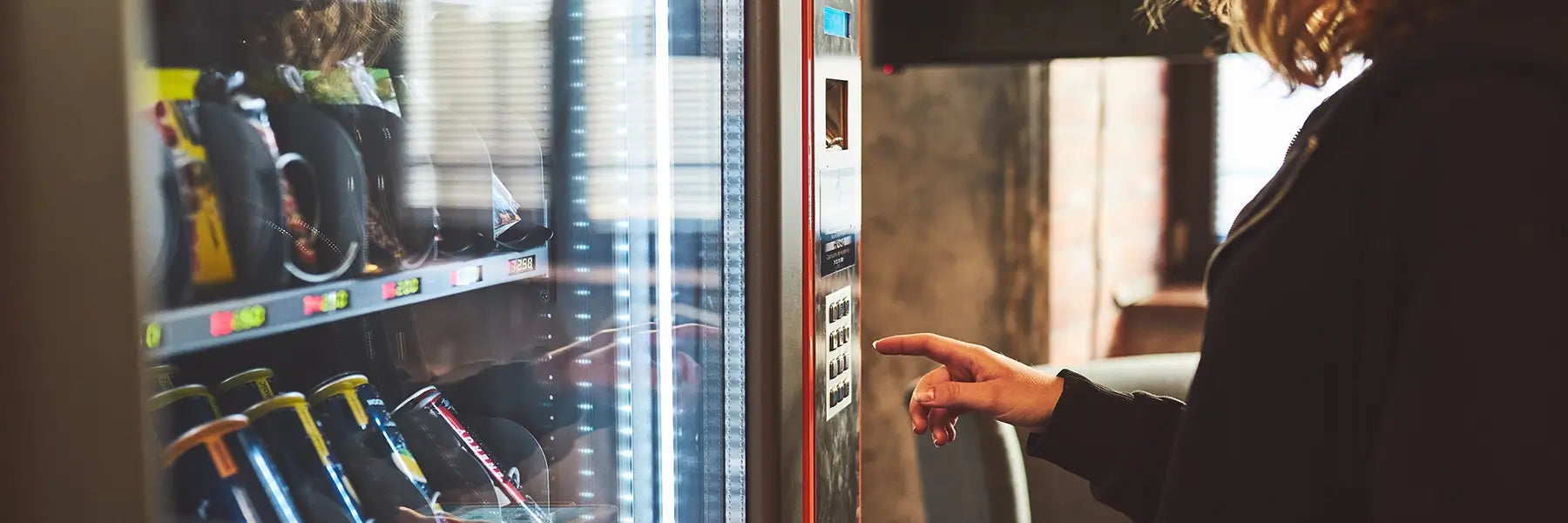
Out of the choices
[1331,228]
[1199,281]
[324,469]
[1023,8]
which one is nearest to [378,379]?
[324,469]

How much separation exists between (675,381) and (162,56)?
63cm

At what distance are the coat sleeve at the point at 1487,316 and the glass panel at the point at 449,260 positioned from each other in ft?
2.12

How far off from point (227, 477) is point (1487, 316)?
72cm

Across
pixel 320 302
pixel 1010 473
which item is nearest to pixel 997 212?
pixel 1010 473

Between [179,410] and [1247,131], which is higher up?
[1247,131]

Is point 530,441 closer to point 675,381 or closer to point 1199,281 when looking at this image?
point 675,381

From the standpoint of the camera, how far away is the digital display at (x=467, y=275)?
1.00 m

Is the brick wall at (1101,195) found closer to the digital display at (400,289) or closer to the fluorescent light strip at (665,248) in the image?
the fluorescent light strip at (665,248)

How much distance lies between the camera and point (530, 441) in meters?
1.11

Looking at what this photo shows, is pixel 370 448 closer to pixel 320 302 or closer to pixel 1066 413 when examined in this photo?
pixel 320 302

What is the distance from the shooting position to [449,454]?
1053 mm

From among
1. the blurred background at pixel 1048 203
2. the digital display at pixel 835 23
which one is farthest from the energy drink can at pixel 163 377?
the blurred background at pixel 1048 203

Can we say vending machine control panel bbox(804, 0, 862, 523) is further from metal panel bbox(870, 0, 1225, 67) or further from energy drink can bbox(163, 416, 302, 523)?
energy drink can bbox(163, 416, 302, 523)

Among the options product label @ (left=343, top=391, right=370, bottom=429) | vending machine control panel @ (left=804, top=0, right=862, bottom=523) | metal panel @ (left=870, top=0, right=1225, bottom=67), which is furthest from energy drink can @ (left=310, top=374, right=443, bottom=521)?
metal panel @ (left=870, top=0, right=1225, bottom=67)
